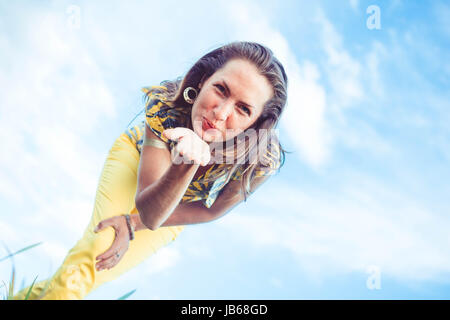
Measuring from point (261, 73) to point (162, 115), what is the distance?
13.2 inches

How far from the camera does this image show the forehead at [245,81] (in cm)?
126

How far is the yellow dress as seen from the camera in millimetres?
1144

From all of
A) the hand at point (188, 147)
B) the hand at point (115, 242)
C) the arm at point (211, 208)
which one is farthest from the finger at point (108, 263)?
the hand at point (188, 147)

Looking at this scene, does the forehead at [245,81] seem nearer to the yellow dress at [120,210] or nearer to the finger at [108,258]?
the yellow dress at [120,210]

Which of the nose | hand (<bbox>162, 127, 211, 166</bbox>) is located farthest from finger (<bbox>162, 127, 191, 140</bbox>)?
the nose

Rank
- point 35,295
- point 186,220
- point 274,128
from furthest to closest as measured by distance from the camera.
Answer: point 186,220
point 274,128
point 35,295

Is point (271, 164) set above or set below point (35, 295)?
above

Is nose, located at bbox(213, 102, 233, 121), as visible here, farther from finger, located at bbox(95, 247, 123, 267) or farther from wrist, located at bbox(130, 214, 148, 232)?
finger, located at bbox(95, 247, 123, 267)

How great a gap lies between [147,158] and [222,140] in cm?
24
